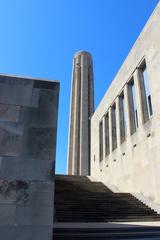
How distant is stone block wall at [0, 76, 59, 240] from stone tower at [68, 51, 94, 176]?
3955 cm

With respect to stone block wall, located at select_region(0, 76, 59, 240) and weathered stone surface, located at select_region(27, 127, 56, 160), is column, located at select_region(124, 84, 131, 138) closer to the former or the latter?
stone block wall, located at select_region(0, 76, 59, 240)

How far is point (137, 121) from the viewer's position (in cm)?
1767

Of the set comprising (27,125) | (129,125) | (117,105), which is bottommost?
(27,125)

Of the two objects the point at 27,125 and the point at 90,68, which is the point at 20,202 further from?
the point at 90,68

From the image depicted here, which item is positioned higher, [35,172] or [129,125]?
[129,125]

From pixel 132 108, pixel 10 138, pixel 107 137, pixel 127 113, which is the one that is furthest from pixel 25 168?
pixel 107 137

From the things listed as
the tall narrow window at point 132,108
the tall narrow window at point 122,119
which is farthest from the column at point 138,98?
the tall narrow window at point 122,119

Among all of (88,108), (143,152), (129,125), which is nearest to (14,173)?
(143,152)

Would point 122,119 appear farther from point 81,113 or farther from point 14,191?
point 81,113

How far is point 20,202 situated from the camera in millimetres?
5223

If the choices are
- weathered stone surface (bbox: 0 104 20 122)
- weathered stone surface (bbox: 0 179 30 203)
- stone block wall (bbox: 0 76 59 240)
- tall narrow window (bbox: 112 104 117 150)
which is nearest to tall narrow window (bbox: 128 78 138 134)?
tall narrow window (bbox: 112 104 117 150)

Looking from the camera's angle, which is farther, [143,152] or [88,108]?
[88,108]

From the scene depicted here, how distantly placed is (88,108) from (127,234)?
45.3m

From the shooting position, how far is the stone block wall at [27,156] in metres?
5.11
